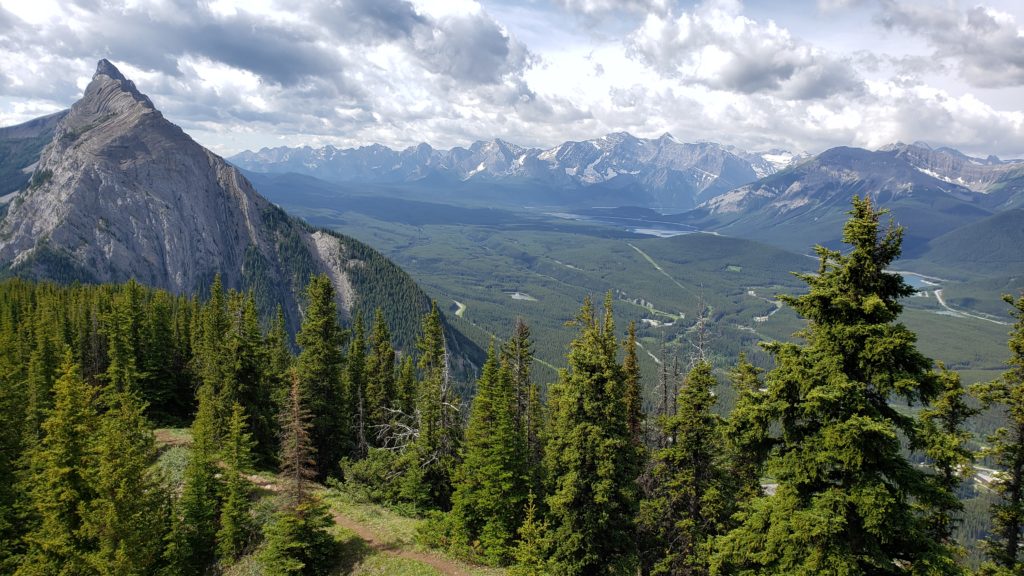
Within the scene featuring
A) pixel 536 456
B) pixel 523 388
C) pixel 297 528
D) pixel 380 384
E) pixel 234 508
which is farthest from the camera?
pixel 380 384

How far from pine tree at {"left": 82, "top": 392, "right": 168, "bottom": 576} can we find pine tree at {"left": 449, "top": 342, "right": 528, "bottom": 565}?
1644cm

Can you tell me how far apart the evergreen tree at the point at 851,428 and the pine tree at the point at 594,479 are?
1190cm

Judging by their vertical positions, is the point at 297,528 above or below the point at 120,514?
above

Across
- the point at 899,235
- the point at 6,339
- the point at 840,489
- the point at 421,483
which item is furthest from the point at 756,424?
the point at 6,339

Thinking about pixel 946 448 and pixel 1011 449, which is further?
pixel 1011 449

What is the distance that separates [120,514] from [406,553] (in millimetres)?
14950

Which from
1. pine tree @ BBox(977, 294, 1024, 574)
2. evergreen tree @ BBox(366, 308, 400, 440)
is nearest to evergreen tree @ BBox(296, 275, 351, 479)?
evergreen tree @ BBox(366, 308, 400, 440)

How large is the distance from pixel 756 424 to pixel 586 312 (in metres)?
19.0

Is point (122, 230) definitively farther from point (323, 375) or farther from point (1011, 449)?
point (1011, 449)

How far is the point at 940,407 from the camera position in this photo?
880 inches

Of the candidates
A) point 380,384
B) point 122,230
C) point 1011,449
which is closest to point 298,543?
point 380,384

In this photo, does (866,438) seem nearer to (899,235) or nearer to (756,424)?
(756,424)

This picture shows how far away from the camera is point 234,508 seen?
100 ft

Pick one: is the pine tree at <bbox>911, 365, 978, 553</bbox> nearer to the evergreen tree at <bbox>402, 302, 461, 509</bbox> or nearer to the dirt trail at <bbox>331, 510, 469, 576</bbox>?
the dirt trail at <bbox>331, 510, 469, 576</bbox>
